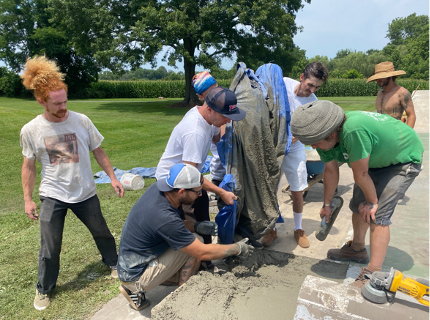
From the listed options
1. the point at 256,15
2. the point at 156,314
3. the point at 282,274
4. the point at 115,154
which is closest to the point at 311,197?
the point at 282,274

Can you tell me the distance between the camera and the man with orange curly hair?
2.69 metres

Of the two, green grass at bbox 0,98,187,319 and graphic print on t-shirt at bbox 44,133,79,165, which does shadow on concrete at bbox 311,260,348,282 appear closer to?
green grass at bbox 0,98,187,319

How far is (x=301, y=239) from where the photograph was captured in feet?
11.7

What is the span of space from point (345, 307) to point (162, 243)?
54.7 inches

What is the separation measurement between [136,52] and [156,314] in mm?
18221

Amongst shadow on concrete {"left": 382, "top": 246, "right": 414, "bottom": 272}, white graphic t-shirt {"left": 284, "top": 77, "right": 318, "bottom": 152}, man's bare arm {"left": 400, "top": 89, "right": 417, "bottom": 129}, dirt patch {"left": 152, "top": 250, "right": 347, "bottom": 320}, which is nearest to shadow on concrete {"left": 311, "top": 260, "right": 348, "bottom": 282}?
dirt patch {"left": 152, "top": 250, "right": 347, "bottom": 320}

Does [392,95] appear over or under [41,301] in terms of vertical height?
over

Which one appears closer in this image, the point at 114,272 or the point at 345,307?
the point at 345,307

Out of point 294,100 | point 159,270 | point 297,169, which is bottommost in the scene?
point 159,270

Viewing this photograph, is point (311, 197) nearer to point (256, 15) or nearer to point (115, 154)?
point (115, 154)

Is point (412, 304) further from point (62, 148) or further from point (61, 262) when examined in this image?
point (61, 262)

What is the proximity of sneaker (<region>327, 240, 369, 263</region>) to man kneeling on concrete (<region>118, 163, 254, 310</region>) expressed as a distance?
1079 mm

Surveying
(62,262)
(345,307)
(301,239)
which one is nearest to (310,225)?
(301,239)

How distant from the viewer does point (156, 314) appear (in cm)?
225
